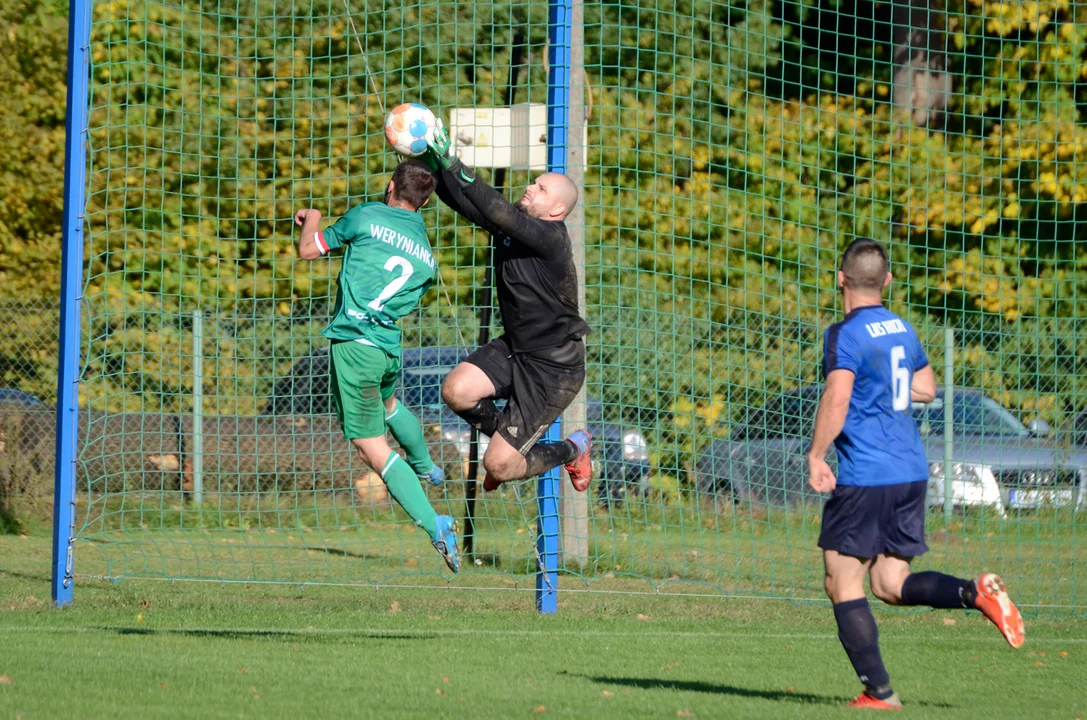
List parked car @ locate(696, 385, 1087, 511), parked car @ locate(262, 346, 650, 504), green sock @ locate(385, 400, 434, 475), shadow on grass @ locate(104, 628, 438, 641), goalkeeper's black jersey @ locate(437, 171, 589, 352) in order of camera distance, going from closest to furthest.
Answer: goalkeeper's black jersey @ locate(437, 171, 589, 352) → shadow on grass @ locate(104, 628, 438, 641) → green sock @ locate(385, 400, 434, 475) → parked car @ locate(696, 385, 1087, 511) → parked car @ locate(262, 346, 650, 504)

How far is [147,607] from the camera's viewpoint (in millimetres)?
8117

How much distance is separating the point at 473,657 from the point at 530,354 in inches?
63.4

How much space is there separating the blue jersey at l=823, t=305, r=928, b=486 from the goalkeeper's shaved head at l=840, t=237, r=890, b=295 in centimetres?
10

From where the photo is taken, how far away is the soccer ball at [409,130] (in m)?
6.17

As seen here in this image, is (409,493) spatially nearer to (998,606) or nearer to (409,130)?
(409,130)

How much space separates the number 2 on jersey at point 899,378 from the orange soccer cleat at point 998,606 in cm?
76

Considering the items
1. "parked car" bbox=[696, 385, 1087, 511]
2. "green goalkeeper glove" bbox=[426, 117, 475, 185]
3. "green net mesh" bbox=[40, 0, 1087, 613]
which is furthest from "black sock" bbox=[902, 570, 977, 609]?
"parked car" bbox=[696, 385, 1087, 511]

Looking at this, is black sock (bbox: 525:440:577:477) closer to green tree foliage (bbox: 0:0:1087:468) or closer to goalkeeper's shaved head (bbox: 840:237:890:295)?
goalkeeper's shaved head (bbox: 840:237:890:295)

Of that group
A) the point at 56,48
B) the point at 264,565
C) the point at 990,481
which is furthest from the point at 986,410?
the point at 56,48

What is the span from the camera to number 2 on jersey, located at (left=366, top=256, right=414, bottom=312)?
6.79 metres

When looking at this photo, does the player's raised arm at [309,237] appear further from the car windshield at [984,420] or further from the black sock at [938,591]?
the car windshield at [984,420]

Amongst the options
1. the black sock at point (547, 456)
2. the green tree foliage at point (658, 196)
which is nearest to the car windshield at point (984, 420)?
the green tree foliage at point (658, 196)

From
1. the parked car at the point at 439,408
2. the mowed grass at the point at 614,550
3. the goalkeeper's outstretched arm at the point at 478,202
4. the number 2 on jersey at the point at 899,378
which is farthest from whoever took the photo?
the parked car at the point at 439,408

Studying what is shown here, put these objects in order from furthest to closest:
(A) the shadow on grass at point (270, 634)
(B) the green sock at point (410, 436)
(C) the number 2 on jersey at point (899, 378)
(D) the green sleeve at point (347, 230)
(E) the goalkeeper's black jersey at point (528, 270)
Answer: (B) the green sock at point (410, 436) → (A) the shadow on grass at point (270, 634) → (D) the green sleeve at point (347, 230) → (E) the goalkeeper's black jersey at point (528, 270) → (C) the number 2 on jersey at point (899, 378)
